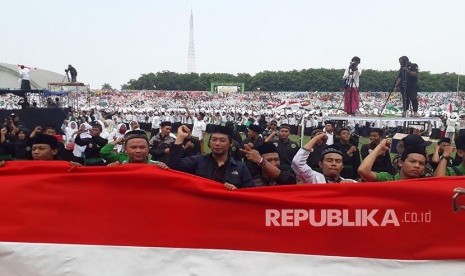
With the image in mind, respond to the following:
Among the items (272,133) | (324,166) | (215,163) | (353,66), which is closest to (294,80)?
(353,66)

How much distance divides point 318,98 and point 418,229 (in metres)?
57.6

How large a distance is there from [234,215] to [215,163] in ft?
3.77

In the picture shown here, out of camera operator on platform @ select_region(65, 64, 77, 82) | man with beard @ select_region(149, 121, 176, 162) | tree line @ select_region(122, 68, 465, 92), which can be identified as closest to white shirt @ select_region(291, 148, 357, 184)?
man with beard @ select_region(149, 121, 176, 162)

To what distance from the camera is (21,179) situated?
12.8 ft

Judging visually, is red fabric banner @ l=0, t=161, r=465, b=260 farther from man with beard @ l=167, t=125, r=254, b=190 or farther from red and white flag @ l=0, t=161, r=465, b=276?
man with beard @ l=167, t=125, r=254, b=190

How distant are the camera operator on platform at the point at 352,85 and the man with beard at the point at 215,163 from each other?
16.8m

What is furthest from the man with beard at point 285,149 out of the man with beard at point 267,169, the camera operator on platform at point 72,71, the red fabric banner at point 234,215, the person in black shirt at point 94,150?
the camera operator on platform at point 72,71

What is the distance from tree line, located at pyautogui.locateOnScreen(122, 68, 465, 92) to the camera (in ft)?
248

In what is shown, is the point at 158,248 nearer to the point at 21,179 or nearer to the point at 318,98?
the point at 21,179

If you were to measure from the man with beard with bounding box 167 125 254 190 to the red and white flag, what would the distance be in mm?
808

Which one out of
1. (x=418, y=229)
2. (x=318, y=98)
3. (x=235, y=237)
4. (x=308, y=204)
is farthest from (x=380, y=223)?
(x=318, y=98)

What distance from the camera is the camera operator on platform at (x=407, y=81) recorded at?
18969mm

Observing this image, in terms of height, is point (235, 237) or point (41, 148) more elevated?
point (41, 148)

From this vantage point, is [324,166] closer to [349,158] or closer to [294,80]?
[349,158]
